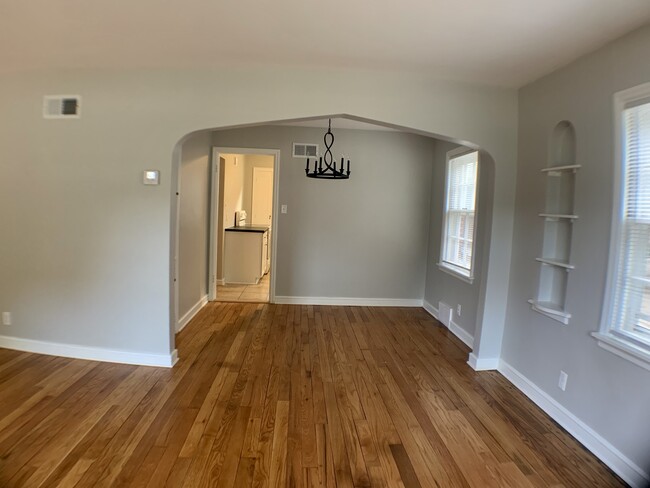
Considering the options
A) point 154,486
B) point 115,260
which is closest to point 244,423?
point 154,486

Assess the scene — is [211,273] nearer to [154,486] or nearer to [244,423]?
A: [244,423]

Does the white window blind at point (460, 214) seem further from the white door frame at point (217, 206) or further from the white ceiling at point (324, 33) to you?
the white door frame at point (217, 206)

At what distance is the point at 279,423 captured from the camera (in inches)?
92.7

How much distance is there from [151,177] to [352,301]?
3.18 meters

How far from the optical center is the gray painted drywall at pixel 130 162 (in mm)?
2922

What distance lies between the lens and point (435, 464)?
2.04m

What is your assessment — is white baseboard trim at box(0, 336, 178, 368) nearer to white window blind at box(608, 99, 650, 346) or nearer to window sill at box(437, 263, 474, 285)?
window sill at box(437, 263, 474, 285)

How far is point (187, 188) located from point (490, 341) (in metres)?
3.44

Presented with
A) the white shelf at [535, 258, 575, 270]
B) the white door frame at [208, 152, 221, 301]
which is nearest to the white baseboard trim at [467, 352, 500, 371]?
the white shelf at [535, 258, 575, 270]

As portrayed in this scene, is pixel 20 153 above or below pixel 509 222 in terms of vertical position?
above

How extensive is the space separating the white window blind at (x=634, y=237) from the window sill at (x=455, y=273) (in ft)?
5.62

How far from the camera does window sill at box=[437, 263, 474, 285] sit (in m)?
3.87

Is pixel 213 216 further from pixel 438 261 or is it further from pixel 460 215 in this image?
pixel 460 215

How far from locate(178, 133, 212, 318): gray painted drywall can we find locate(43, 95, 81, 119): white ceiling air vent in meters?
1.00
